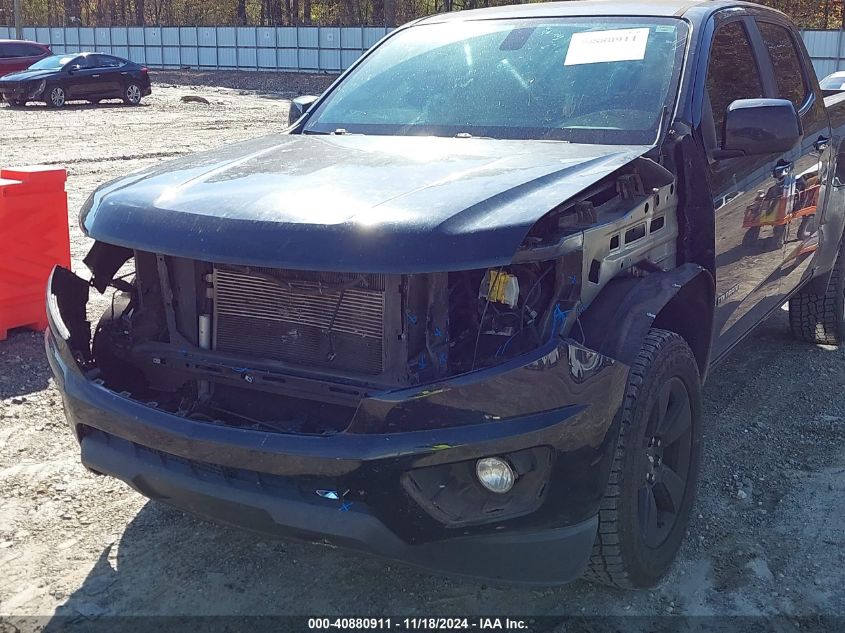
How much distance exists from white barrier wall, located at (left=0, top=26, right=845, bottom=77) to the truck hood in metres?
31.7

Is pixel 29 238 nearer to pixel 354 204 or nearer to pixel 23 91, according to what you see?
pixel 354 204

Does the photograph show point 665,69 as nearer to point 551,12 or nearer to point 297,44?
point 551,12

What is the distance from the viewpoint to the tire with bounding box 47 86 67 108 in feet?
75.4

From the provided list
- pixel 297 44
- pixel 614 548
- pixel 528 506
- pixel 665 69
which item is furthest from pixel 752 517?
pixel 297 44

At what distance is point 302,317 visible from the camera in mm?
2941

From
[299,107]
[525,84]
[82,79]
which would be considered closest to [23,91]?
[82,79]

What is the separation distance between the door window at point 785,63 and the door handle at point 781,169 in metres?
0.49

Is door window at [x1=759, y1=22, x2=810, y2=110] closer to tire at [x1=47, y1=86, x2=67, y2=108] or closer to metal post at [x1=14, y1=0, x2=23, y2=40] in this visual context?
tire at [x1=47, y1=86, x2=67, y2=108]

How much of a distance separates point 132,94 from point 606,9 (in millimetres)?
22529

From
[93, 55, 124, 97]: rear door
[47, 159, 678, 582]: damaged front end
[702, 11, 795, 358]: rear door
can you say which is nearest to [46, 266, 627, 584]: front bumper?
[47, 159, 678, 582]: damaged front end

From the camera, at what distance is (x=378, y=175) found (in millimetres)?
3088

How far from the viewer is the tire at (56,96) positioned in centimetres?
2297

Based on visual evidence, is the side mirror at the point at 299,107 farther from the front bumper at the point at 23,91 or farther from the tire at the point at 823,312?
the front bumper at the point at 23,91

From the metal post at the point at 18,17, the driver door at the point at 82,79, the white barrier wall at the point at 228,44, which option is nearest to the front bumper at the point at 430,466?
the driver door at the point at 82,79
